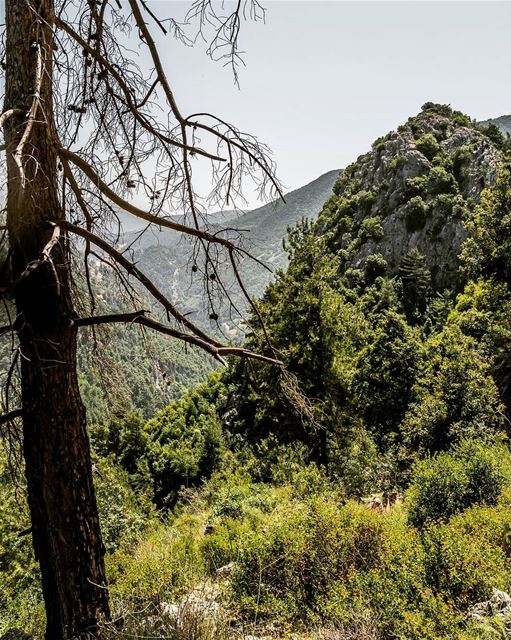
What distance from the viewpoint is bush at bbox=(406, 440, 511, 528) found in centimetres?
554

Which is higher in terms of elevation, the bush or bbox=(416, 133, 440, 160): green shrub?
bbox=(416, 133, 440, 160): green shrub

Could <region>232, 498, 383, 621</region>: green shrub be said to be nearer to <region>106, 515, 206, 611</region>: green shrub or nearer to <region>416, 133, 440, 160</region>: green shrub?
<region>106, 515, 206, 611</region>: green shrub

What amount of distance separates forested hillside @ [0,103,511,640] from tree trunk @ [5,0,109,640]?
362mm

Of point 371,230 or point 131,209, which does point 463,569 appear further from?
point 371,230

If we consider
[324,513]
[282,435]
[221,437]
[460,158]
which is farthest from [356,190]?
[324,513]

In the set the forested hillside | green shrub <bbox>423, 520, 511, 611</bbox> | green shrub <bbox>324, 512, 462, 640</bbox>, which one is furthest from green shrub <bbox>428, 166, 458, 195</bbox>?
green shrub <bbox>324, 512, 462, 640</bbox>

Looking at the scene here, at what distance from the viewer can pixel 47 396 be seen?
86.4 inches

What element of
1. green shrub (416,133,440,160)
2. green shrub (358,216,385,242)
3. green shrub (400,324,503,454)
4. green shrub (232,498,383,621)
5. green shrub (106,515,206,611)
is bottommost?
green shrub (400,324,503,454)

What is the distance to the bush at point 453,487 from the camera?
5.54m

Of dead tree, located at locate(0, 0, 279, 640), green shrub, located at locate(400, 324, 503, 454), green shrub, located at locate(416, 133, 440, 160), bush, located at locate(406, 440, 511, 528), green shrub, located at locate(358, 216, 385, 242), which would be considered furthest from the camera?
green shrub, located at locate(416, 133, 440, 160)

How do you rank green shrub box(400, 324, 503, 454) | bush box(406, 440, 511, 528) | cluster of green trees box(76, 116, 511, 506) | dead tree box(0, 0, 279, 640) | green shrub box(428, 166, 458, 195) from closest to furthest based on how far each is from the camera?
dead tree box(0, 0, 279, 640) → bush box(406, 440, 511, 528) → cluster of green trees box(76, 116, 511, 506) → green shrub box(400, 324, 503, 454) → green shrub box(428, 166, 458, 195)

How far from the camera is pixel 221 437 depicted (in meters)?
43.0

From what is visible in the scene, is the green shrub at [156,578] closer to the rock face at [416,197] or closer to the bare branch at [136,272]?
the bare branch at [136,272]

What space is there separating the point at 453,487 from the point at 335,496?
1.83m
